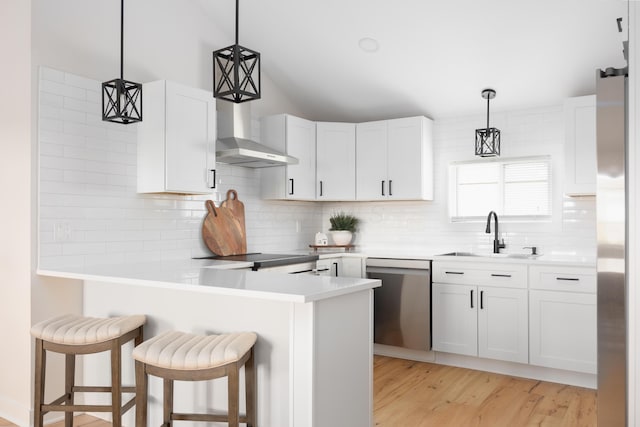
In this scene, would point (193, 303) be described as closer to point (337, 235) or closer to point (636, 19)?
point (636, 19)

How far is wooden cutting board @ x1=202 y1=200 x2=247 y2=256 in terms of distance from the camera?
13.9 feet

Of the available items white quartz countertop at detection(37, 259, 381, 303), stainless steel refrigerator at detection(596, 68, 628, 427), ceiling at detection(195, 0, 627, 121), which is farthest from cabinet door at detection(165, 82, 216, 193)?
stainless steel refrigerator at detection(596, 68, 628, 427)

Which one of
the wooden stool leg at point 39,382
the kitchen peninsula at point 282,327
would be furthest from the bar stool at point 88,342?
the kitchen peninsula at point 282,327

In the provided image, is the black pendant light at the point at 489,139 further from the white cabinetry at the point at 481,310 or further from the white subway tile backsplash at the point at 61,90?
the white subway tile backsplash at the point at 61,90

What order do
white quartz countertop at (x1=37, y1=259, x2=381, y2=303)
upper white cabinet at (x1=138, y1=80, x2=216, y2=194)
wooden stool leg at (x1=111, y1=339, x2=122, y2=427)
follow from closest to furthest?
white quartz countertop at (x1=37, y1=259, x2=381, y2=303) → wooden stool leg at (x1=111, y1=339, x2=122, y2=427) → upper white cabinet at (x1=138, y1=80, x2=216, y2=194)

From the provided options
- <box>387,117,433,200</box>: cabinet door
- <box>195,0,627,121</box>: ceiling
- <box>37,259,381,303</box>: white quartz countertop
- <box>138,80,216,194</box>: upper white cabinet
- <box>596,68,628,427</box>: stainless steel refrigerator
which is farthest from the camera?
<box>387,117,433,200</box>: cabinet door

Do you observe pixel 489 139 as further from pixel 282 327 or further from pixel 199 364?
pixel 199 364

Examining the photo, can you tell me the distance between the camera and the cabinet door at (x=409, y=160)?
480 centimetres

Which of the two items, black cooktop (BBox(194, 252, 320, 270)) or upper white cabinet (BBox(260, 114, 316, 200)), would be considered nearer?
black cooktop (BBox(194, 252, 320, 270))

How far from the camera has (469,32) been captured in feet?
12.8

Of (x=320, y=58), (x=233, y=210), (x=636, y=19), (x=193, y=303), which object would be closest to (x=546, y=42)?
(x=320, y=58)

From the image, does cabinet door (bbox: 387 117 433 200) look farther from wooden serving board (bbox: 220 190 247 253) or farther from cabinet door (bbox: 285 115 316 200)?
wooden serving board (bbox: 220 190 247 253)

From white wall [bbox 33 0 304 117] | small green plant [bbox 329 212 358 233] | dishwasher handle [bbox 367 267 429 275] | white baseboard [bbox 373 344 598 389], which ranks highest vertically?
white wall [bbox 33 0 304 117]

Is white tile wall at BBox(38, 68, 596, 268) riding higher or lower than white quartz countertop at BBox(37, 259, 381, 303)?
higher
